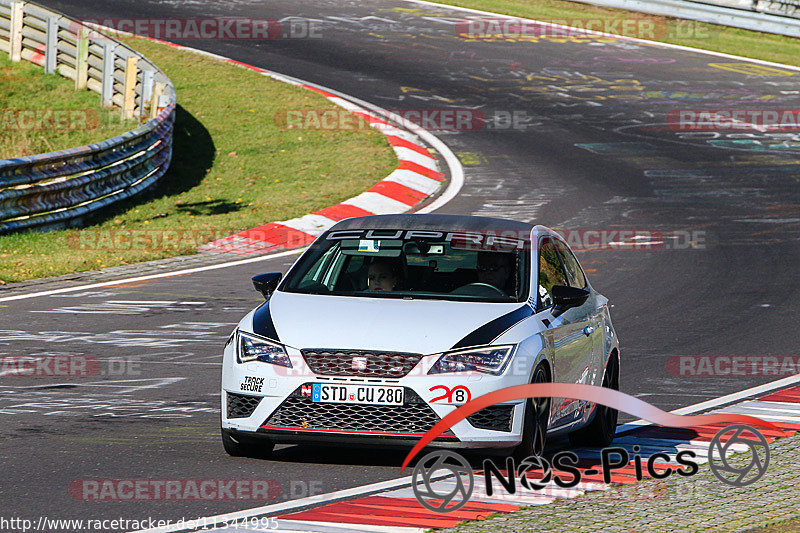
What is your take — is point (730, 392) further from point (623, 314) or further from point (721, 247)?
point (721, 247)

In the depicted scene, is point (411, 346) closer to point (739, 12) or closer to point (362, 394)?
point (362, 394)

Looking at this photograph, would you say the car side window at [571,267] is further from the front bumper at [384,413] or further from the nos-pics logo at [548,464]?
the front bumper at [384,413]

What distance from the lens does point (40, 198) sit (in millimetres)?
17000

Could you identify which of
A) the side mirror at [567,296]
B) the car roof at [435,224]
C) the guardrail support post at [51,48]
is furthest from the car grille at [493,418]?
the guardrail support post at [51,48]

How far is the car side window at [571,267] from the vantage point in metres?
9.16

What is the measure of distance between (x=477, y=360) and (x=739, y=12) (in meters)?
27.2

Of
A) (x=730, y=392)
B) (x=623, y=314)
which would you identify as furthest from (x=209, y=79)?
(x=730, y=392)

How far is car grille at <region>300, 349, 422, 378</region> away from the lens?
726 cm

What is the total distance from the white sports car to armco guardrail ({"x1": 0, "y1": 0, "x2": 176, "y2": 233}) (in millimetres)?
9059

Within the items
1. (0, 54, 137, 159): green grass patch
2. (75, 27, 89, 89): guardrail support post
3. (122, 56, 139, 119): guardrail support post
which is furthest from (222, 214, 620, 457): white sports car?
(75, 27, 89, 89): guardrail support post

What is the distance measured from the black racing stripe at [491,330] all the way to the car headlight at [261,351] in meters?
0.98

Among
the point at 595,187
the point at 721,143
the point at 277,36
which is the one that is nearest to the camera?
the point at 595,187

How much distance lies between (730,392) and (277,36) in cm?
2463

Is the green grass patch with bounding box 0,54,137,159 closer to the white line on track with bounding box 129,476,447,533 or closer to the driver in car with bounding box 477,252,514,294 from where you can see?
the driver in car with bounding box 477,252,514,294
